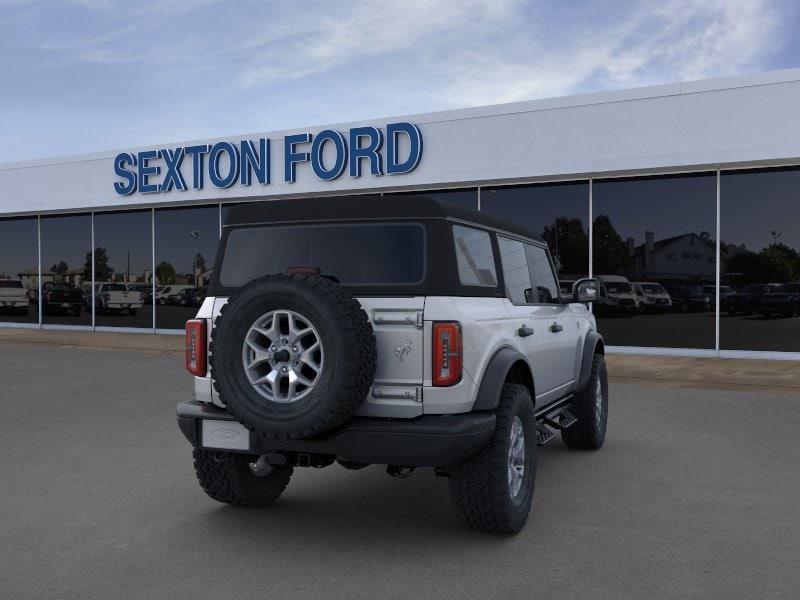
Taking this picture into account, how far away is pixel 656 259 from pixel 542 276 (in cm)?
979

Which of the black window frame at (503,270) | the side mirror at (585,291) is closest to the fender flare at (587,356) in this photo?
the side mirror at (585,291)

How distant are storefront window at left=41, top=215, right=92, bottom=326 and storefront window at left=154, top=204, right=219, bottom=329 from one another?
281 centimetres

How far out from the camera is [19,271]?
24656mm

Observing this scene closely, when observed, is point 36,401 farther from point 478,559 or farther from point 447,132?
point 447,132

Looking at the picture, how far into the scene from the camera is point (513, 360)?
15.3ft

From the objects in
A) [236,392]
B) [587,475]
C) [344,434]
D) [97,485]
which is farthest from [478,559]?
[97,485]

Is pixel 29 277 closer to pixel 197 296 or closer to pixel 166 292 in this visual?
pixel 166 292

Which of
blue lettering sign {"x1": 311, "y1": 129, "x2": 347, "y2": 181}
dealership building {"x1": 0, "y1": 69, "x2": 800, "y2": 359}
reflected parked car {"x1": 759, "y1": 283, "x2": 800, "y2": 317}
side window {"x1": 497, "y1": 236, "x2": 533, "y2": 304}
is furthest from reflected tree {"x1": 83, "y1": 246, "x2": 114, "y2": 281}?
side window {"x1": 497, "y1": 236, "x2": 533, "y2": 304}

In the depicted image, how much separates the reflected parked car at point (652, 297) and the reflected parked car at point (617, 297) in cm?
11

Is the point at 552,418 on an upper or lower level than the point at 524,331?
lower

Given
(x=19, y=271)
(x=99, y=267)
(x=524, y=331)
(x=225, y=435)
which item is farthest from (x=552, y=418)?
(x=19, y=271)

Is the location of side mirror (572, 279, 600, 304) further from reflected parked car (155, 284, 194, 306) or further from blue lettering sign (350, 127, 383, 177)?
reflected parked car (155, 284, 194, 306)

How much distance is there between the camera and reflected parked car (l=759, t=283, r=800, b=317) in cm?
1433

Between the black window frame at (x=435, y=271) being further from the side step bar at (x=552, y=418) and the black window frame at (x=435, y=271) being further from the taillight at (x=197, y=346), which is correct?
the side step bar at (x=552, y=418)
